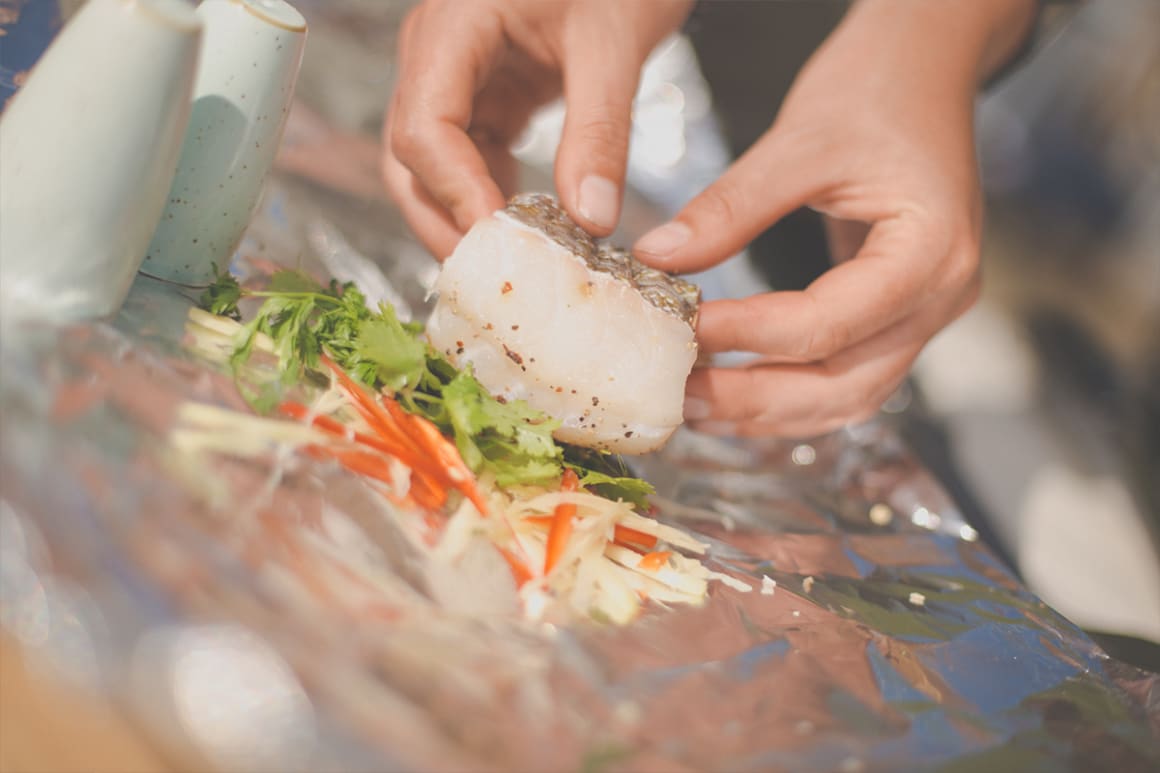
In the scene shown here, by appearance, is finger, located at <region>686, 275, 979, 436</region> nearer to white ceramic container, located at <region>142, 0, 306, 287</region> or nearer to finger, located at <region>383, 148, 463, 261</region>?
finger, located at <region>383, 148, 463, 261</region>

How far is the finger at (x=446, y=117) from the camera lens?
1347mm

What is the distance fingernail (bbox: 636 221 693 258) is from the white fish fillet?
0.17 metres

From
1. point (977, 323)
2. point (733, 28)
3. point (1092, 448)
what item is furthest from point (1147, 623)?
point (733, 28)

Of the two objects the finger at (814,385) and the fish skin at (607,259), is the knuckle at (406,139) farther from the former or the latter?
the finger at (814,385)

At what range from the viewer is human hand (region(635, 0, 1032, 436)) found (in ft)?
4.82

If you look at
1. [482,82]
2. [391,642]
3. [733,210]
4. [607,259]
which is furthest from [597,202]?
[391,642]

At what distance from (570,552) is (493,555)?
90mm

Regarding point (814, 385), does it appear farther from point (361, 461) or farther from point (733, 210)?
point (361, 461)

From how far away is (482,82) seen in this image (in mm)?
1516

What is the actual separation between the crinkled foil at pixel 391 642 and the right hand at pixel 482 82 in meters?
0.42

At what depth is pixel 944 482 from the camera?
2330mm

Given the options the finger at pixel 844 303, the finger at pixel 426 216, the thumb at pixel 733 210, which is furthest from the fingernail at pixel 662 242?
the finger at pixel 426 216

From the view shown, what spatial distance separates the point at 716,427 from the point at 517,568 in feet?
2.59

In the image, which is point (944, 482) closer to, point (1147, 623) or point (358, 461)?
point (1147, 623)
